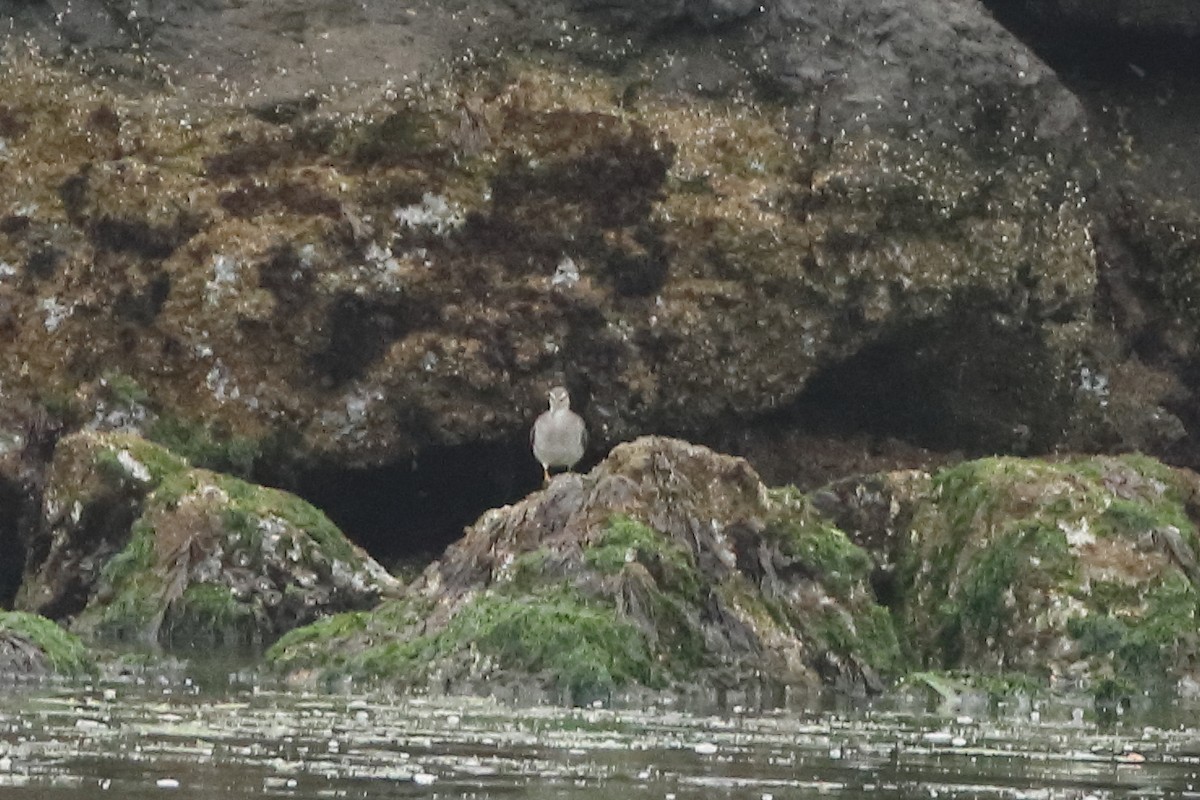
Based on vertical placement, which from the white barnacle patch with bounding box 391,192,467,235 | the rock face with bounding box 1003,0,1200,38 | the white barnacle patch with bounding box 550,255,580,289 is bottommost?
the white barnacle patch with bounding box 550,255,580,289

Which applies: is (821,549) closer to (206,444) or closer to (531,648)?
(531,648)

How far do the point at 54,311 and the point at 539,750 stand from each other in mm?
10875

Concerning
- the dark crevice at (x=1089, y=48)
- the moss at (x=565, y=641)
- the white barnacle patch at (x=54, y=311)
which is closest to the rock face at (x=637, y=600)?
the moss at (x=565, y=641)

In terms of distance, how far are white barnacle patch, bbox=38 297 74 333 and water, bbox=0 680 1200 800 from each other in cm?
757

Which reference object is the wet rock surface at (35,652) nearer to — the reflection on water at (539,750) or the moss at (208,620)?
the reflection on water at (539,750)

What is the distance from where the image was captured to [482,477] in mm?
20828

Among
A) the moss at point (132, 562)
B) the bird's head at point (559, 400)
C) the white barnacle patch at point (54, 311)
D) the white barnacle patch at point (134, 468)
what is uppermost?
the white barnacle patch at point (54, 311)

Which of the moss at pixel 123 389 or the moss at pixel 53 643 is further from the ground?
the moss at pixel 123 389

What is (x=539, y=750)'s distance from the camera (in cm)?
973

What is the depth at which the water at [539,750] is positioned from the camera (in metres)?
8.50

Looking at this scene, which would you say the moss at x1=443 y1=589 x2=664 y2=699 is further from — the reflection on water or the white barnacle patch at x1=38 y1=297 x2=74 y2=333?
the white barnacle patch at x1=38 y1=297 x2=74 y2=333

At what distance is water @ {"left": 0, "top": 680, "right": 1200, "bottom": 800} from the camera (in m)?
8.50

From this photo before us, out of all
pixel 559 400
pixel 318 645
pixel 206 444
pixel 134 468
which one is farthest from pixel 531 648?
pixel 206 444

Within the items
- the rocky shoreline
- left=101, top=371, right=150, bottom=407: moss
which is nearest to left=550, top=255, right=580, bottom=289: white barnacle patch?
the rocky shoreline
